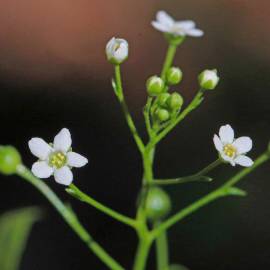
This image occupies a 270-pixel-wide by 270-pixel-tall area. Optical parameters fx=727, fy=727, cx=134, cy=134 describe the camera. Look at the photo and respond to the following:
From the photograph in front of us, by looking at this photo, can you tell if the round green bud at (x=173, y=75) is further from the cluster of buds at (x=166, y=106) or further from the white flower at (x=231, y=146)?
the white flower at (x=231, y=146)

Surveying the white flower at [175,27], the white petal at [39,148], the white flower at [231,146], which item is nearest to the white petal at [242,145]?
the white flower at [231,146]

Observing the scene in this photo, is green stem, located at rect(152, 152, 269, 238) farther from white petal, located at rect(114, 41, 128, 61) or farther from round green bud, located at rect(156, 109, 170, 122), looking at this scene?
white petal, located at rect(114, 41, 128, 61)

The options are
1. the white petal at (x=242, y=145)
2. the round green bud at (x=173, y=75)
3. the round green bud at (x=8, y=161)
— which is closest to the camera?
the round green bud at (x=8, y=161)

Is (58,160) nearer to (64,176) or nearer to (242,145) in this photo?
(64,176)

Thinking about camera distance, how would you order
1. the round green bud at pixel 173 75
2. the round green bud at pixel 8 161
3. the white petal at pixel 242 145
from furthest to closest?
the white petal at pixel 242 145, the round green bud at pixel 173 75, the round green bud at pixel 8 161

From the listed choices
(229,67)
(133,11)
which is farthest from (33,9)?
(229,67)

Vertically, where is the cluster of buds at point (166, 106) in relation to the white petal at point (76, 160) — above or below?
above
